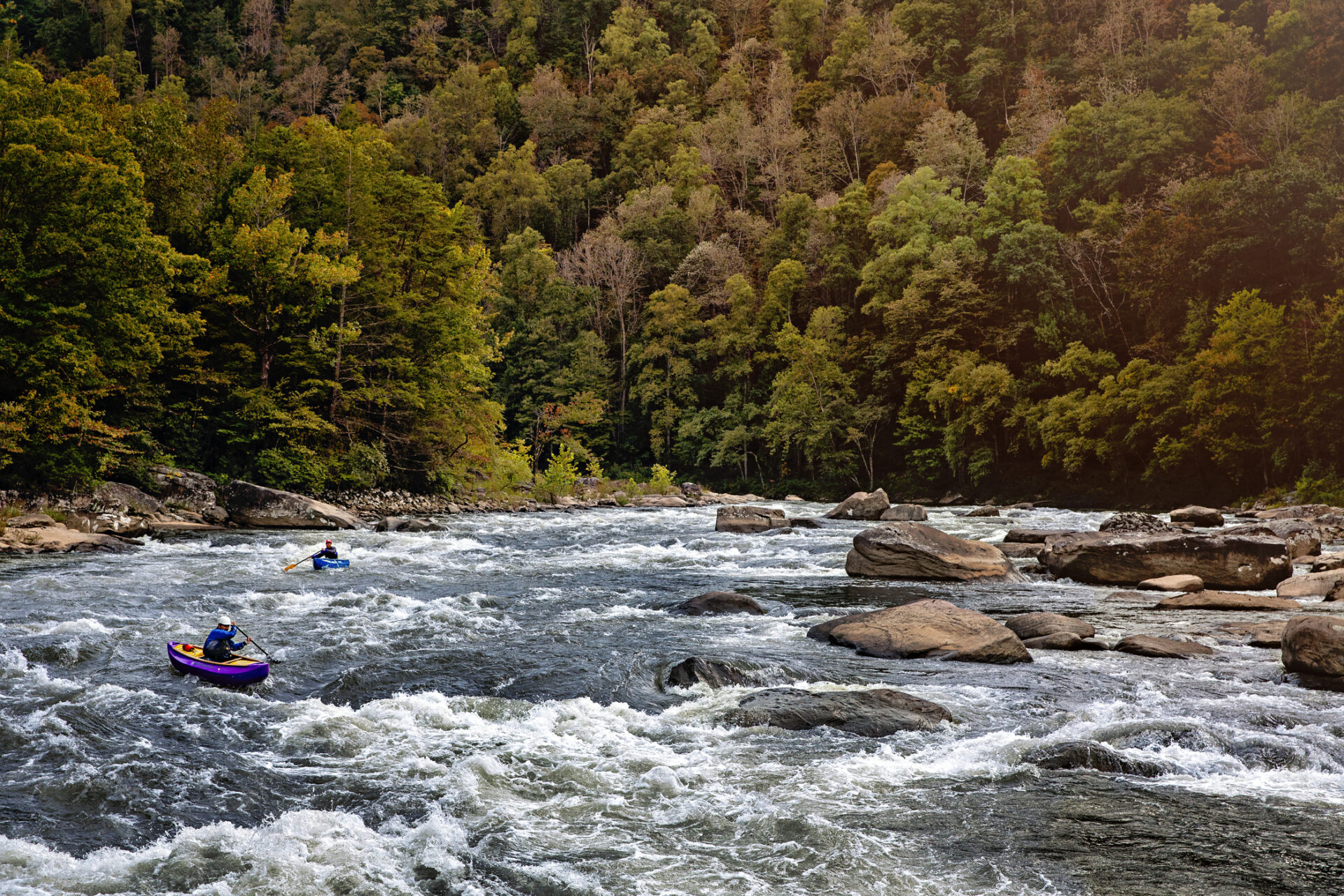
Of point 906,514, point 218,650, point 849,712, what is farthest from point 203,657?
point 906,514

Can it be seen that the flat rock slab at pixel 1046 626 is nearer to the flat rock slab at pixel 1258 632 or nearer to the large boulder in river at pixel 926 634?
the large boulder in river at pixel 926 634

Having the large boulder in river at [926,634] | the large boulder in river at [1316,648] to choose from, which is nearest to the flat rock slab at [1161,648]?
the large boulder in river at [1316,648]

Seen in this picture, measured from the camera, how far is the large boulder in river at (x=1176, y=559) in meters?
13.0

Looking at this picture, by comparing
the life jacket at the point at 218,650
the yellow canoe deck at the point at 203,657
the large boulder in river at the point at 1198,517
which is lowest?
the yellow canoe deck at the point at 203,657

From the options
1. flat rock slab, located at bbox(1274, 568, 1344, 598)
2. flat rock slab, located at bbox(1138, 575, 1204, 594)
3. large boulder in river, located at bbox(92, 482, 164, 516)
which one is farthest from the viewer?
large boulder in river, located at bbox(92, 482, 164, 516)

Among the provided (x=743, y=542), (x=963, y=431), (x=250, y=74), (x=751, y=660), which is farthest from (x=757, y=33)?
(x=751, y=660)

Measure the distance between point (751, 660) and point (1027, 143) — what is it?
163 ft

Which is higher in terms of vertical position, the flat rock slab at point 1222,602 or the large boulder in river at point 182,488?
the large boulder in river at point 182,488

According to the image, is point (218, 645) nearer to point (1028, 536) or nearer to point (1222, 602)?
point (1222, 602)

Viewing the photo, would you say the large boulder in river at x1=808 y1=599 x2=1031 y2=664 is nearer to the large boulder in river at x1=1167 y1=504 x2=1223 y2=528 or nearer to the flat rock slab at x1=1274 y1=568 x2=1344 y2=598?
the flat rock slab at x1=1274 y1=568 x2=1344 y2=598

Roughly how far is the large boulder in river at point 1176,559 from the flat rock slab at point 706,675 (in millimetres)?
8857

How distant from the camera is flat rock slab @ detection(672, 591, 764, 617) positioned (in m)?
11.4

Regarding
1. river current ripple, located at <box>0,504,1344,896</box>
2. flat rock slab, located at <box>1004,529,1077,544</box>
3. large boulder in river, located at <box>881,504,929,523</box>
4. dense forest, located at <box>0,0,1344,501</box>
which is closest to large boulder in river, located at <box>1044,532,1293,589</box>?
river current ripple, located at <box>0,504,1344,896</box>

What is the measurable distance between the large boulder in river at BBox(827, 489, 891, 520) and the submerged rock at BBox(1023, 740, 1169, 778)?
22.2 meters
